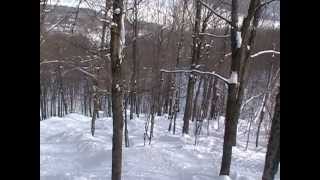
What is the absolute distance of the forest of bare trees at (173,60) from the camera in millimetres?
9383

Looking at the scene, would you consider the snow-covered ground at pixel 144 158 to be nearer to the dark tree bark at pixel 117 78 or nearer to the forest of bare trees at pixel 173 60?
the forest of bare trees at pixel 173 60

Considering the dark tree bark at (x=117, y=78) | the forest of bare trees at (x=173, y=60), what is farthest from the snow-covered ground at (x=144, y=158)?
the dark tree bark at (x=117, y=78)

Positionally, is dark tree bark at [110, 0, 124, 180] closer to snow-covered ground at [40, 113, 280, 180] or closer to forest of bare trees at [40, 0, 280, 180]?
forest of bare trees at [40, 0, 280, 180]

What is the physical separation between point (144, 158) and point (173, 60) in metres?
16.1

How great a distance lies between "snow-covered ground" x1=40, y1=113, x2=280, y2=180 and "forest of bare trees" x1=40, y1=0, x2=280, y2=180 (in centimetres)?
67

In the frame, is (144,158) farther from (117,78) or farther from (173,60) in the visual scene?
(173,60)

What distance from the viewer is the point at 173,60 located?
29781 millimetres

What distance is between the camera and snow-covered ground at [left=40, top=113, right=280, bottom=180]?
41.1 feet

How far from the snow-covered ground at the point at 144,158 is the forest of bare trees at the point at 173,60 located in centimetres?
67

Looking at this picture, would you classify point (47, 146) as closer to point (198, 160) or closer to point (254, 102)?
point (198, 160)

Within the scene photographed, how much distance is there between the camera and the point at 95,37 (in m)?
23.1
